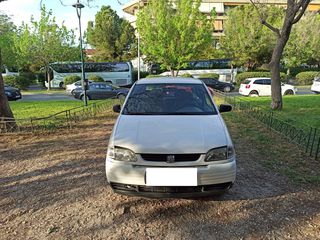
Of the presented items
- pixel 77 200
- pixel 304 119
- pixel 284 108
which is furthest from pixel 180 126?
pixel 284 108

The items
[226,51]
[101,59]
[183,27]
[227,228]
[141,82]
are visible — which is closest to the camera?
[227,228]

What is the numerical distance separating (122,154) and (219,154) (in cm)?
109

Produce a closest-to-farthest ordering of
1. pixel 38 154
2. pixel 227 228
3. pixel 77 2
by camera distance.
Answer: pixel 227 228 → pixel 38 154 → pixel 77 2

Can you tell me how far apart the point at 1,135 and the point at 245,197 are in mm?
6050

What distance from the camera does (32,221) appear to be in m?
3.05

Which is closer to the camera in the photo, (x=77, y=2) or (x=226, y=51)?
(x=77, y=2)

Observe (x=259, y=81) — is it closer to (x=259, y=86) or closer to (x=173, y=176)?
(x=259, y=86)

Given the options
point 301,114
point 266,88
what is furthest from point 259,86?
point 301,114

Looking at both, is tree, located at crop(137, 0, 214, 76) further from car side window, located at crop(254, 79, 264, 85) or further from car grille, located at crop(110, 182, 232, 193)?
car grille, located at crop(110, 182, 232, 193)

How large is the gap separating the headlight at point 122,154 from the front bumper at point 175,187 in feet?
0.18

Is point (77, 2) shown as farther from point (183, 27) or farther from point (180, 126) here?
A: point (183, 27)

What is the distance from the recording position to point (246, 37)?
3122 cm

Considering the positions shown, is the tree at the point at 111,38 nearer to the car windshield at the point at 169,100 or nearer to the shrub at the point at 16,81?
the shrub at the point at 16,81

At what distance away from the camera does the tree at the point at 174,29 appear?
89.8 ft
